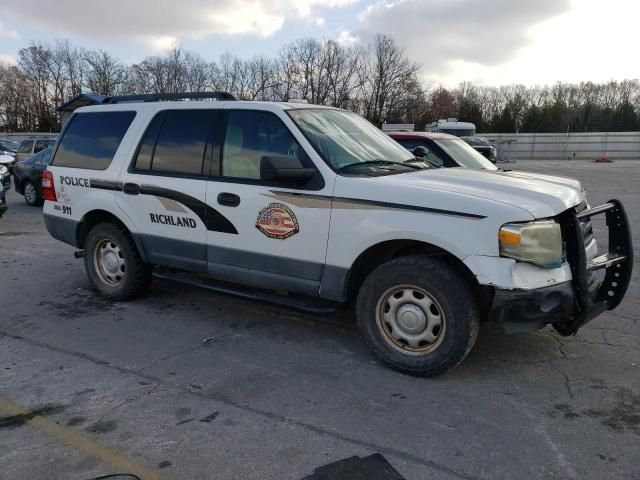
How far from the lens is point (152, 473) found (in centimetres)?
276

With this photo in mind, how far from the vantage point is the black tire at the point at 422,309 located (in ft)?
11.9

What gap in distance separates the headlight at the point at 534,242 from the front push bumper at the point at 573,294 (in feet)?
0.51

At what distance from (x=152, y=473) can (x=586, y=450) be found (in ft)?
7.67

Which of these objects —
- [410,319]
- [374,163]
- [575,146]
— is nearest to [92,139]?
[374,163]

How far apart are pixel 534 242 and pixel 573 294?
0.50m

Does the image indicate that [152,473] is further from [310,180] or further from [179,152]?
[179,152]

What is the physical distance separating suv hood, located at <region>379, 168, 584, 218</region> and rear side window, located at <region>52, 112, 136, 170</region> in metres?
3.01

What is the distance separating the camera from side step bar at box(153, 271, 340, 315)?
424 cm

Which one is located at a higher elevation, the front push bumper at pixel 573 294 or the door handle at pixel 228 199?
the door handle at pixel 228 199

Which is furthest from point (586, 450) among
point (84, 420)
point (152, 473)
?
point (84, 420)

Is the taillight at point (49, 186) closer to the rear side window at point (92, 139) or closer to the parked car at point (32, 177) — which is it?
the rear side window at point (92, 139)

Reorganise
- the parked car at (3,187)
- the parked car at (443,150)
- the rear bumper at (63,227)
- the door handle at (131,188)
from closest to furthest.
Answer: the door handle at (131,188), the rear bumper at (63,227), the parked car at (443,150), the parked car at (3,187)

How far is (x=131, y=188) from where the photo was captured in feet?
17.1

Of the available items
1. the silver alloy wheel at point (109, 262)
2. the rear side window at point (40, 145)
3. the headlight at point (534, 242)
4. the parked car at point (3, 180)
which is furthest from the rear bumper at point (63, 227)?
the rear side window at point (40, 145)
